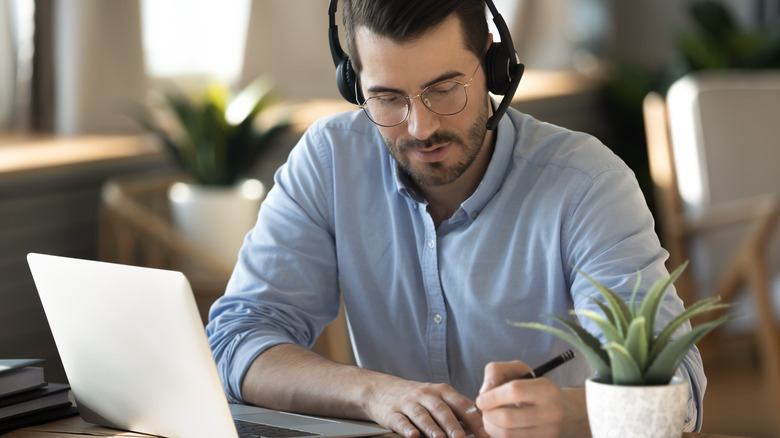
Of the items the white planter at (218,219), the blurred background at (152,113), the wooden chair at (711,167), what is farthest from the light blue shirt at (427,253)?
the wooden chair at (711,167)

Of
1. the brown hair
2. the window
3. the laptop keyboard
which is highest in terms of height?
the window

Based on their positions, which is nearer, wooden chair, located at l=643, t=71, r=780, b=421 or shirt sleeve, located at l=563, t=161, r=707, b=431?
shirt sleeve, located at l=563, t=161, r=707, b=431

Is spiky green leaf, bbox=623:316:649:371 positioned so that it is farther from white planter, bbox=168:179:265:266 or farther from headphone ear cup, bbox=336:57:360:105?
white planter, bbox=168:179:265:266

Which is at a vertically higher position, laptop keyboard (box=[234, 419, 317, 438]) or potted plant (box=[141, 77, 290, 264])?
potted plant (box=[141, 77, 290, 264])

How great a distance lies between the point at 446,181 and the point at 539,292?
0.71 feet

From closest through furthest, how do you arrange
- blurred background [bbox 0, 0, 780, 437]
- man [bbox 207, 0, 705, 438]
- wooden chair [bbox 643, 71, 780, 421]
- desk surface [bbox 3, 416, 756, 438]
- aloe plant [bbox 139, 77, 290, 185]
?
desk surface [bbox 3, 416, 756, 438], man [bbox 207, 0, 705, 438], blurred background [bbox 0, 0, 780, 437], aloe plant [bbox 139, 77, 290, 185], wooden chair [bbox 643, 71, 780, 421]

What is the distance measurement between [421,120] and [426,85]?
0.05 m

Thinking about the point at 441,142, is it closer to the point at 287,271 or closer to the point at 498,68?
the point at 498,68

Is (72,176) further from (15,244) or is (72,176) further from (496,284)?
(496,284)

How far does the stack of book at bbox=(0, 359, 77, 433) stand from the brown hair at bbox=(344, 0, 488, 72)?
0.66 m

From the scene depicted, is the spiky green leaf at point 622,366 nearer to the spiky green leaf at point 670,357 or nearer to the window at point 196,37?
the spiky green leaf at point 670,357

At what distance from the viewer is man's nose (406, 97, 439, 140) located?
4.68ft

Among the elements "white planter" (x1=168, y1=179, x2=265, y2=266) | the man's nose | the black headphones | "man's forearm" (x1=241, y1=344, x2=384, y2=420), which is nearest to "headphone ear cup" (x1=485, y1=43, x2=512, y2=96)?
the black headphones

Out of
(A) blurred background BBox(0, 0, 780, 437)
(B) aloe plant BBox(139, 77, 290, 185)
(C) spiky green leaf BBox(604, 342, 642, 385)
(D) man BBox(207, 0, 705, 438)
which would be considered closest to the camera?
(C) spiky green leaf BBox(604, 342, 642, 385)
